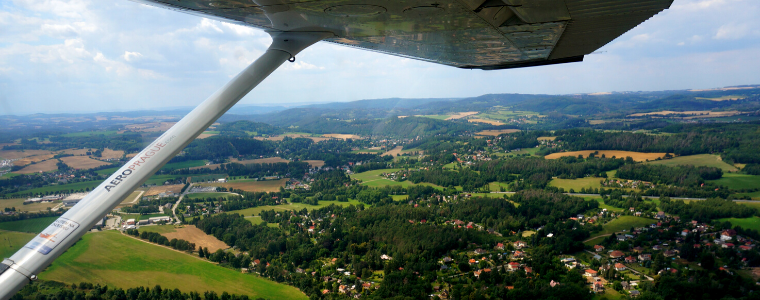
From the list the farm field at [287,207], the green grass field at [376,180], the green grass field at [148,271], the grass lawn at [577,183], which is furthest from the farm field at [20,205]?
the grass lawn at [577,183]

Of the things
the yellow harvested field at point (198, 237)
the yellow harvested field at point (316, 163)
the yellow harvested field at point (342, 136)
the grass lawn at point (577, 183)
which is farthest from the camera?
the yellow harvested field at point (342, 136)

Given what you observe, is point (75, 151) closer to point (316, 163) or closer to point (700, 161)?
point (316, 163)

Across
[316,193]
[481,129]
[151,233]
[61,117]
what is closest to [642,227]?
[316,193]

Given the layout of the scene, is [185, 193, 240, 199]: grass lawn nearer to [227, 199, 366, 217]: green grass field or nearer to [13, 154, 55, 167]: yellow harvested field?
[227, 199, 366, 217]: green grass field

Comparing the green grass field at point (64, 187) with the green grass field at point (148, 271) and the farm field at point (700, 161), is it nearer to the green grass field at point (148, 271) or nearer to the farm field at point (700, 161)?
the green grass field at point (148, 271)

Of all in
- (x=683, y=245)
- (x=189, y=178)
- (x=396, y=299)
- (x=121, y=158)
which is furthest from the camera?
(x=189, y=178)

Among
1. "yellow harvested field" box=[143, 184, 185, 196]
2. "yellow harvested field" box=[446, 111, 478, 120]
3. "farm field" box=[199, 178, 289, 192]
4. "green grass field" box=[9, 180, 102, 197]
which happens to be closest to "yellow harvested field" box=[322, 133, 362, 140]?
"farm field" box=[199, 178, 289, 192]

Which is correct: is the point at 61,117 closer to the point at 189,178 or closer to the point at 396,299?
the point at 189,178

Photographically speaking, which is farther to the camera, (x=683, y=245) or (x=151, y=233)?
(x=151, y=233)
